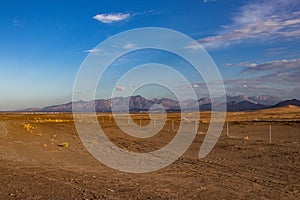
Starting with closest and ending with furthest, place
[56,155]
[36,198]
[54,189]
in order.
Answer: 1. [36,198]
2. [54,189]
3. [56,155]

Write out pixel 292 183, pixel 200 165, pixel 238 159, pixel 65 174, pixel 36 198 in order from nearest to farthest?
pixel 36 198, pixel 292 183, pixel 65 174, pixel 200 165, pixel 238 159

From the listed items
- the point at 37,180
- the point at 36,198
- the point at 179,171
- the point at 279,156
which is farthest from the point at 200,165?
the point at 36,198

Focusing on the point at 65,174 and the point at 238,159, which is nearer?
the point at 65,174

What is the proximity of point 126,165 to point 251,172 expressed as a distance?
5.23 meters

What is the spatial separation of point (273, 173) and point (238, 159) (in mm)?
4457

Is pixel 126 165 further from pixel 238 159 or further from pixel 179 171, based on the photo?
pixel 238 159

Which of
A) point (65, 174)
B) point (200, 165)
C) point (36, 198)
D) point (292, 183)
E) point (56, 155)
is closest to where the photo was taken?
point (36, 198)

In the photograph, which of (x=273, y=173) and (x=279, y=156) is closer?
(x=273, y=173)

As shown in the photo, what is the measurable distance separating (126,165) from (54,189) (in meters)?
5.83

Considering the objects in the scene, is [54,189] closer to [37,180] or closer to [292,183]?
[37,180]

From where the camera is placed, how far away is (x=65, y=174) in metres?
13.6

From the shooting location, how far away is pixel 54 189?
1074 cm

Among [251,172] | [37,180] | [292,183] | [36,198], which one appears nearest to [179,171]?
[251,172]

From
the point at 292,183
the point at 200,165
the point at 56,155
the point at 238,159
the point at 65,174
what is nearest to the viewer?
the point at 292,183
